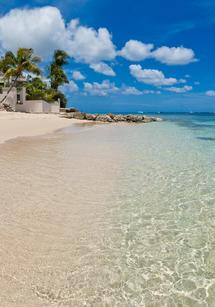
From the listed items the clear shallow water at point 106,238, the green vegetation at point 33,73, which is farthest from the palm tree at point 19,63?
the clear shallow water at point 106,238

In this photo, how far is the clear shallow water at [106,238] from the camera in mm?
3088

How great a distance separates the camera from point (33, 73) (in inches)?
1560

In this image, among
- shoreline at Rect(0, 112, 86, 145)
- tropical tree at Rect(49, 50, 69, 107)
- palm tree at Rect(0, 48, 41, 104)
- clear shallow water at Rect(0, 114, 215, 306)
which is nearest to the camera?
clear shallow water at Rect(0, 114, 215, 306)

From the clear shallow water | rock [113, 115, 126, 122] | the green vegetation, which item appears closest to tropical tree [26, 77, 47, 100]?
the green vegetation

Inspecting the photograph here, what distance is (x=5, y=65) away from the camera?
38.3 meters

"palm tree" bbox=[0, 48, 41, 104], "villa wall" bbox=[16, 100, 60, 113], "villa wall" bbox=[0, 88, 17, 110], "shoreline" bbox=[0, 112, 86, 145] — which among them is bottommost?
"shoreline" bbox=[0, 112, 86, 145]

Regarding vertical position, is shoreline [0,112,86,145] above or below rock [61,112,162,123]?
below

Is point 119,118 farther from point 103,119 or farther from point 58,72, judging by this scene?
point 58,72

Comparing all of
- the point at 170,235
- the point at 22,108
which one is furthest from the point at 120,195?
the point at 22,108

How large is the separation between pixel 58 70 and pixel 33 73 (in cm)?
970

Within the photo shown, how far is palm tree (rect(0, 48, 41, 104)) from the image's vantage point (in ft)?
124

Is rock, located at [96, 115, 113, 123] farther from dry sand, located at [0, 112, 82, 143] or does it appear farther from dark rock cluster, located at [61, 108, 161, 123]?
dry sand, located at [0, 112, 82, 143]

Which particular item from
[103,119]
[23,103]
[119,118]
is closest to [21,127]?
[23,103]

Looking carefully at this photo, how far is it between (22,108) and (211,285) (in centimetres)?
3874
